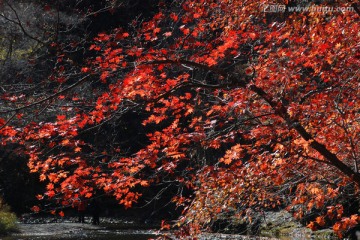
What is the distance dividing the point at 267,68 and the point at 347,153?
1690 millimetres

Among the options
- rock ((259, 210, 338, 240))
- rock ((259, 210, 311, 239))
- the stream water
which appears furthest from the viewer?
the stream water

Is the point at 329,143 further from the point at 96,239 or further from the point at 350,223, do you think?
the point at 96,239

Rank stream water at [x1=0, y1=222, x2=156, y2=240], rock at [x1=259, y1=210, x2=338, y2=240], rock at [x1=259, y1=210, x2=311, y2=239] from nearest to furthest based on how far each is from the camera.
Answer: rock at [x1=259, y1=210, x2=338, y2=240]
rock at [x1=259, y1=210, x2=311, y2=239]
stream water at [x1=0, y1=222, x2=156, y2=240]

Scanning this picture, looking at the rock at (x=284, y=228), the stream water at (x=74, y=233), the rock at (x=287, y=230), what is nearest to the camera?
the rock at (x=287, y=230)

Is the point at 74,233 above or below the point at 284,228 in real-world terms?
above

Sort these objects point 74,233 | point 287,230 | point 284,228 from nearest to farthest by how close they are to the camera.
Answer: point 287,230, point 284,228, point 74,233

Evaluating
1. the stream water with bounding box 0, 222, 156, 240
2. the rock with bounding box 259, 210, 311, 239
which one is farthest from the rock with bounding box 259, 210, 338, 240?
the stream water with bounding box 0, 222, 156, 240

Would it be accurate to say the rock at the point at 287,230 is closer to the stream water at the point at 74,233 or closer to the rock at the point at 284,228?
the rock at the point at 284,228

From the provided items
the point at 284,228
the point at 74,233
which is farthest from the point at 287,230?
the point at 74,233

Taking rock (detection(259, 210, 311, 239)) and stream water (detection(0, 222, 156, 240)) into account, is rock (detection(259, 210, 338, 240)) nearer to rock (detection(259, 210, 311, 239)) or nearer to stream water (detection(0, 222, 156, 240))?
rock (detection(259, 210, 311, 239))

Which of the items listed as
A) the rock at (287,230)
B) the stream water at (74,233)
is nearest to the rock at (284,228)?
the rock at (287,230)

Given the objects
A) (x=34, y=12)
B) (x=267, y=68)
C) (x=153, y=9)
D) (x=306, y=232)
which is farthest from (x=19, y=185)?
(x=267, y=68)

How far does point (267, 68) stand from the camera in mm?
8391

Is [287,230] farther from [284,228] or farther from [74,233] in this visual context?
[74,233]
